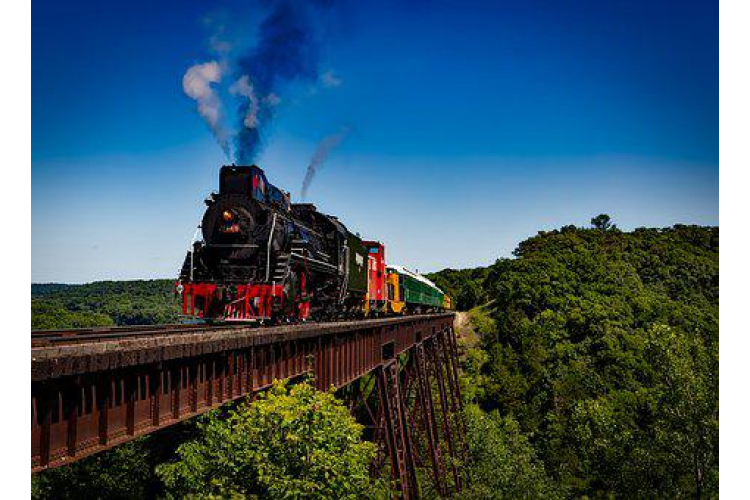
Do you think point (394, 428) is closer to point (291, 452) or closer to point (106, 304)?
point (291, 452)

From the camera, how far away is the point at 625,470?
28.6 m

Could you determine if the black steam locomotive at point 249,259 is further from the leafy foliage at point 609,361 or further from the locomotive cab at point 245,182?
the leafy foliage at point 609,361

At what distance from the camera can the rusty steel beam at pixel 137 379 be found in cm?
520

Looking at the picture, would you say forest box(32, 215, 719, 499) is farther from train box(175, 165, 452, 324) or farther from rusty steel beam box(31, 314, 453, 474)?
train box(175, 165, 452, 324)

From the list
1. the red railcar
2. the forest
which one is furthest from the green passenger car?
the forest

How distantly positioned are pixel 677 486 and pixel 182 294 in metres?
23.9

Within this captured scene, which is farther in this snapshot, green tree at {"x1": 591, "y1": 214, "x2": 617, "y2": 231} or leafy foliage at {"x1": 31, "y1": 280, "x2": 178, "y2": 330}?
green tree at {"x1": 591, "y1": 214, "x2": 617, "y2": 231}

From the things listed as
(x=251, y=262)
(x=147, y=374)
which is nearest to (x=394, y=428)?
(x=251, y=262)

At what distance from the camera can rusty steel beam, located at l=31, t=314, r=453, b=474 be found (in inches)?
205

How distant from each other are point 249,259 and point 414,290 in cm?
2443

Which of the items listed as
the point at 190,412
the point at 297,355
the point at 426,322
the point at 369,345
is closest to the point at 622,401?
the point at 426,322

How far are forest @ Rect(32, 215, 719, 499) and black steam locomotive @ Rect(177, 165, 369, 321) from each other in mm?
2378

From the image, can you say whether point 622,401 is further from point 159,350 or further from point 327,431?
point 159,350

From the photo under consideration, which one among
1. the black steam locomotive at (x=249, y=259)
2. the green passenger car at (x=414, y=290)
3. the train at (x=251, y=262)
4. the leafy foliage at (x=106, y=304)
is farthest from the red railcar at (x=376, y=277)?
the leafy foliage at (x=106, y=304)
